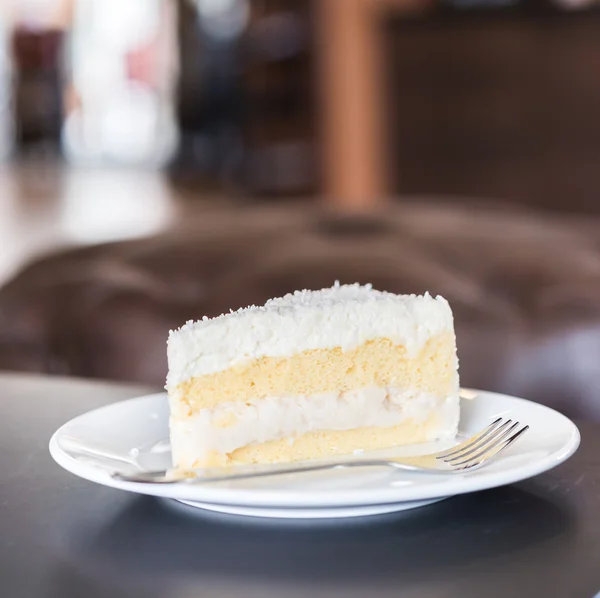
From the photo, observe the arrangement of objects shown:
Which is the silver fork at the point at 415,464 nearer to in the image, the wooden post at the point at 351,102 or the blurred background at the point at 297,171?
the blurred background at the point at 297,171

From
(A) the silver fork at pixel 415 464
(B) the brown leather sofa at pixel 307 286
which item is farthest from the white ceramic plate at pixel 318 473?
(B) the brown leather sofa at pixel 307 286

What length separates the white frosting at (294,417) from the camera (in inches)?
24.0

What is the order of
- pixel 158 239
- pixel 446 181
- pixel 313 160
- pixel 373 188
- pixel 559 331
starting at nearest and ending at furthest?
pixel 559 331
pixel 158 239
pixel 446 181
pixel 373 188
pixel 313 160

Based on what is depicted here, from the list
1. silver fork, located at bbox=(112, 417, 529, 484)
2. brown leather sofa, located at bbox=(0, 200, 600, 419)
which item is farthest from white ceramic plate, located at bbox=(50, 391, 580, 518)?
brown leather sofa, located at bbox=(0, 200, 600, 419)

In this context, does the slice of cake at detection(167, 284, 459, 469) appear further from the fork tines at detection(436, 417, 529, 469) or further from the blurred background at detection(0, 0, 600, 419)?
the blurred background at detection(0, 0, 600, 419)

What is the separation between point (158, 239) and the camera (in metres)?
1.70

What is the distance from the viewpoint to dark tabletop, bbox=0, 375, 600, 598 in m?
0.49

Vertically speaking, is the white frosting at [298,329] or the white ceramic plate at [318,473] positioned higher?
the white frosting at [298,329]

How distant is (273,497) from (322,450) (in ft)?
0.33

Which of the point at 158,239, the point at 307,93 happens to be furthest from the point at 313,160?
the point at 158,239

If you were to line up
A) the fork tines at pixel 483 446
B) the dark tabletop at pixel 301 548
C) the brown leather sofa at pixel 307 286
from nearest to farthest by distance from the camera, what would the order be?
the dark tabletop at pixel 301 548
the fork tines at pixel 483 446
the brown leather sofa at pixel 307 286

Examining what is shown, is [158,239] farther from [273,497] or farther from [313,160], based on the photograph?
[313,160]

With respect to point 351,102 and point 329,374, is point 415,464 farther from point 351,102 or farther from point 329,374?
point 351,102

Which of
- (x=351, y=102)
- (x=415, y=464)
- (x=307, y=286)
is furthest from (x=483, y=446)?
(x=351, y=102)
